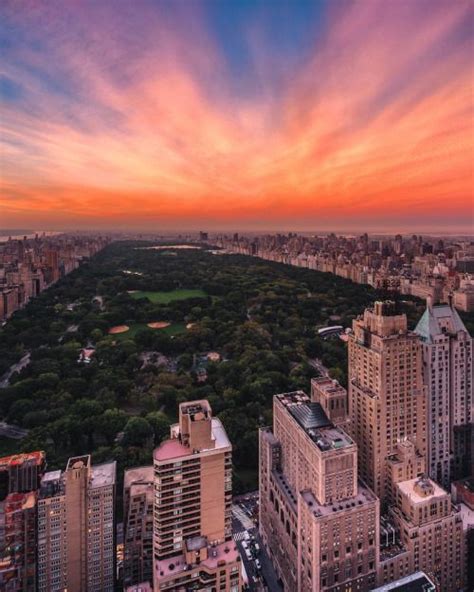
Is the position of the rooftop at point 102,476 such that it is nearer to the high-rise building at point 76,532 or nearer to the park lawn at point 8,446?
the high-rise building at point 76,532

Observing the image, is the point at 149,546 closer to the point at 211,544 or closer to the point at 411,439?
the point at 211,544

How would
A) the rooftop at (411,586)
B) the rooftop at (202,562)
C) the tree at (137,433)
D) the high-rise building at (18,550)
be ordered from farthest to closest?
1. the tree at (137,433)
2. the high-rise building at (18,550)
3. the rooftop at (411,586)
4. the rooftop at (202,562)

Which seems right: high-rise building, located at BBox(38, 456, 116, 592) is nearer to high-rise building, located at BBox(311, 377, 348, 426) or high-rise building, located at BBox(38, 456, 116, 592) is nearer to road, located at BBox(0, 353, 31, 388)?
high-rise building, located at BBox(311, 377, 348, 426)

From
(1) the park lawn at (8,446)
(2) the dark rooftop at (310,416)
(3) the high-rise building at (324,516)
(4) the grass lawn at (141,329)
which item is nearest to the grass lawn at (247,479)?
(3) the high-rise building at (324,516)

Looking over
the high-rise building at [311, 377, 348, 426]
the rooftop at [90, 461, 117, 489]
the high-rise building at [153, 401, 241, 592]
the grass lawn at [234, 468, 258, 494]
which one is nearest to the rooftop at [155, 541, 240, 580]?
the high-rise building at [153, 401, 241, 592]

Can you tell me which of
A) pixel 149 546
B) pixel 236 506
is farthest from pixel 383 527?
pixel 149 546

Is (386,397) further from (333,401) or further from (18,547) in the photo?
(18,547)

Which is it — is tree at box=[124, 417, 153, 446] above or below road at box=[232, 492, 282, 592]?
above
